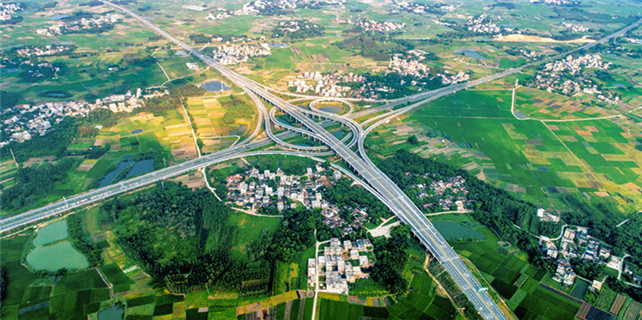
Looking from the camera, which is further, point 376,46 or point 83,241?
point 376,46

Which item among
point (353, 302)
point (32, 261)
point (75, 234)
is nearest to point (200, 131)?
point (75, 234)

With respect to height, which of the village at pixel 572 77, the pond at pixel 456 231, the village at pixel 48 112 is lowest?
the village at pixel 48 112

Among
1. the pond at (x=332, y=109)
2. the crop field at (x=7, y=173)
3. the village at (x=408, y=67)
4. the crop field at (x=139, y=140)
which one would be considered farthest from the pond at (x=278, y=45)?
the crop field at (x=7, y=173)

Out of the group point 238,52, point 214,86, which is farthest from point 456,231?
point 238,52

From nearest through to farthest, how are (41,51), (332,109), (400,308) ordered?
1. (400,308)
2. (332,109)
3. (41,51)

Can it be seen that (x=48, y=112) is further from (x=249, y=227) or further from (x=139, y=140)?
(x=249, y=227)

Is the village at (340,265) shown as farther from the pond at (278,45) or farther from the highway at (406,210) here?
the pond at (278,45)

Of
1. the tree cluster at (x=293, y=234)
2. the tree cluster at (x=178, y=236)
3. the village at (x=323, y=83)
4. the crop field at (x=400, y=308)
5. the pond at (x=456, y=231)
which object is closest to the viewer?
the crop field at (x=400, y=308)
